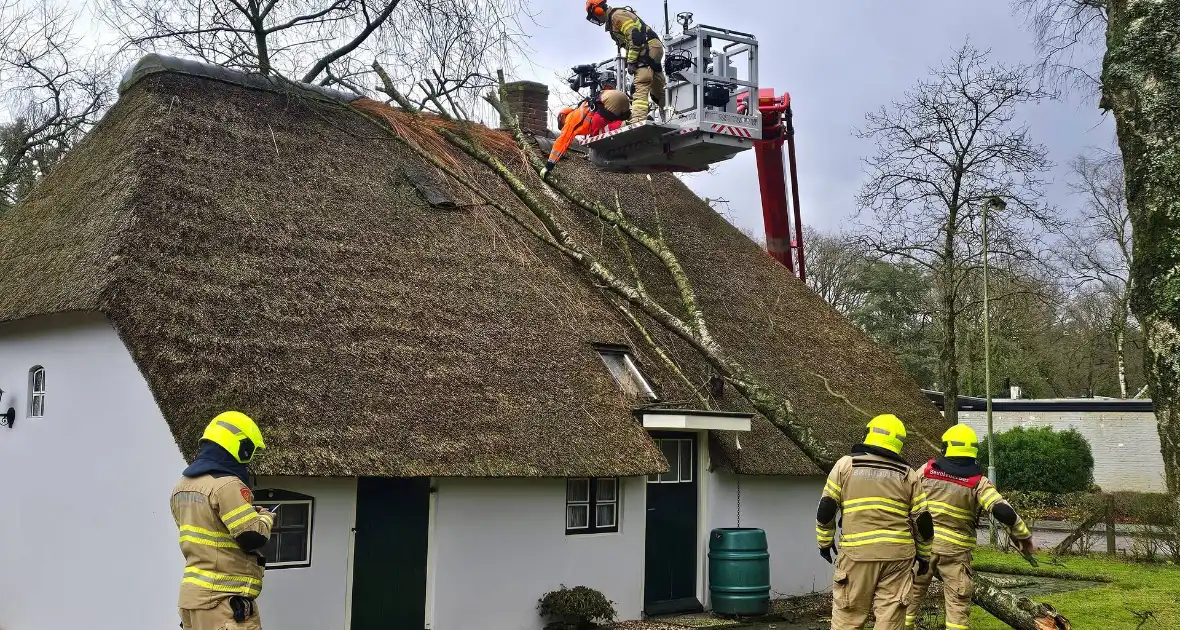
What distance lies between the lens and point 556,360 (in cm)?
1190

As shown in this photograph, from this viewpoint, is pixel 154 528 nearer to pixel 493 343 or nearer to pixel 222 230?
pixel 222 230

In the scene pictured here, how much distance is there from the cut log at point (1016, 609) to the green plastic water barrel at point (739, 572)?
369 cm

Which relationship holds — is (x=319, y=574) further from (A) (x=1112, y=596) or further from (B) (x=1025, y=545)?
A: (A) (x=1112, y=596)

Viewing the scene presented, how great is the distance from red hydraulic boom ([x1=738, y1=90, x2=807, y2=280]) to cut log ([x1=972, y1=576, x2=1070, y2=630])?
30.6 ft

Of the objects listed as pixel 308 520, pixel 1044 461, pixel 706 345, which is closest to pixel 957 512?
pixel 706 345

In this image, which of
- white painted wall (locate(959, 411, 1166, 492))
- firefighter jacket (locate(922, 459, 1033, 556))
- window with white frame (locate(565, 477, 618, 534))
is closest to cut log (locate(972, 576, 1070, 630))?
firefighter jacket (locate(922, 459, 1033, 556))

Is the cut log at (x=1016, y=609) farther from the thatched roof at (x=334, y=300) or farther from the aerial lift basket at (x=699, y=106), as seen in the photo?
the aerial lift basket at (x=699, y=106)

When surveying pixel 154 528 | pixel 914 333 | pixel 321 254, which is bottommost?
pixel 154 528

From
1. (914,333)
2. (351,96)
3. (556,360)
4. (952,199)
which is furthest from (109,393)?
(914,333)

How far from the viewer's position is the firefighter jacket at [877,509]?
7.92m

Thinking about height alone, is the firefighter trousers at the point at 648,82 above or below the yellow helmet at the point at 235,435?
above

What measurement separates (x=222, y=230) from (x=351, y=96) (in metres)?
4.53

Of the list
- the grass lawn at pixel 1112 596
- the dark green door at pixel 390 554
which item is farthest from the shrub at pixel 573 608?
the grass lawn at pixel 1112 596

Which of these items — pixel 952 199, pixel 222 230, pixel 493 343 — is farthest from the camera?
pixel 952 199
